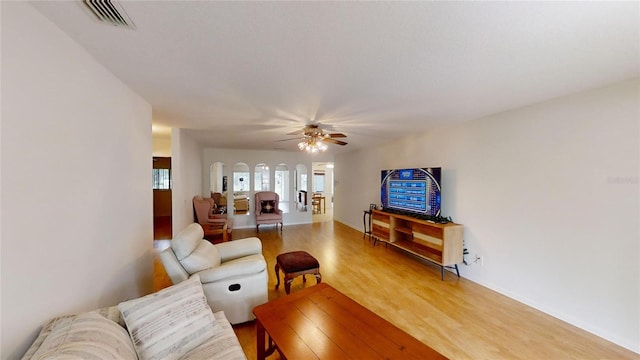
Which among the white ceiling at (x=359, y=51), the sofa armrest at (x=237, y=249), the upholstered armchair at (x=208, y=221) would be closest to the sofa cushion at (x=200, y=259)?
the sofa armrest at (x=237, y=249)

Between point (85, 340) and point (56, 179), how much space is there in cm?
88

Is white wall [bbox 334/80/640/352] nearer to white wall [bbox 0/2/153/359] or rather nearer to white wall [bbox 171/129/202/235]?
white wall [bbox 0/2/153/359]

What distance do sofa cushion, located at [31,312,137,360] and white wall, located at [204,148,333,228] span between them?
5235mm

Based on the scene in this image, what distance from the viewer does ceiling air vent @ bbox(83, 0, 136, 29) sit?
1.10 meters

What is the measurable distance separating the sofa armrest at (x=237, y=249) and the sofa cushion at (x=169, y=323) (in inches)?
50.7

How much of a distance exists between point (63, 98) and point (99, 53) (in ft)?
1.40

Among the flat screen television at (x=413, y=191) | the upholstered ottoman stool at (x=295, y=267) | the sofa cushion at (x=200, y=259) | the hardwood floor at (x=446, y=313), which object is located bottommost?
the hardwood floor at (x=446, y=313)

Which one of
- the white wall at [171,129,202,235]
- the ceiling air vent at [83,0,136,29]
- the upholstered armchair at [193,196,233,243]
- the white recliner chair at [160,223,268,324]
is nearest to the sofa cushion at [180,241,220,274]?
the white recliner chair at [160,223,268,324]

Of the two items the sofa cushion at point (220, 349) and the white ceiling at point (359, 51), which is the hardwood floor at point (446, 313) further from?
the white ceiling at point (359, 51)

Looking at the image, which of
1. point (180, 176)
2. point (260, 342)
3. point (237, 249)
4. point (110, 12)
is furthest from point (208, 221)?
point (110, 12)

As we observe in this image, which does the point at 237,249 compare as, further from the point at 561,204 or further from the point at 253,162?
the point at 253,162

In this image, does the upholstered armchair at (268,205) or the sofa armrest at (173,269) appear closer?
the sofa armrest at (173,269)

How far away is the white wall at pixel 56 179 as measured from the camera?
3.44ft

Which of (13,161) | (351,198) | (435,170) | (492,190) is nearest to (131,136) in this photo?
(13,161)
